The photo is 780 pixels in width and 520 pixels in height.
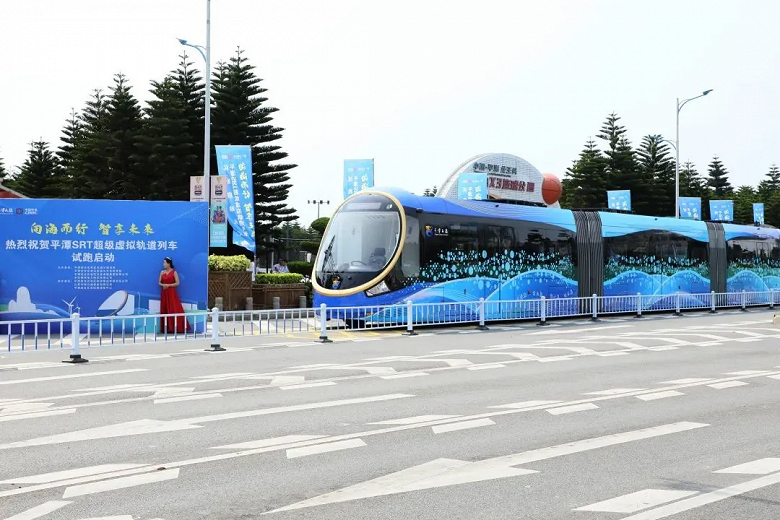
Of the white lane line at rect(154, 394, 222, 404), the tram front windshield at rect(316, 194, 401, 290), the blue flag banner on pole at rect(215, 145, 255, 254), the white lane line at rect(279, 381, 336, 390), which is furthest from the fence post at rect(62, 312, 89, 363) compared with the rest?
the blue flag banner on pole at rect(215, 145, 255, 254)

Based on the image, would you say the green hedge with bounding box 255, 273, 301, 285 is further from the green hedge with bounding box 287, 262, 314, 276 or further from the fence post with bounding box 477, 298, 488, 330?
the green hedge with bounding box 287, 262, 314, 276

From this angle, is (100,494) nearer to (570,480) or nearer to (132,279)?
(570,480)

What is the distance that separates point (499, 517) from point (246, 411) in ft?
14.3

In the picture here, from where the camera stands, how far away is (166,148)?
140 feet

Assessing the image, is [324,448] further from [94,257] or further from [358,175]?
[358,175]

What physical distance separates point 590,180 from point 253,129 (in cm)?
3081

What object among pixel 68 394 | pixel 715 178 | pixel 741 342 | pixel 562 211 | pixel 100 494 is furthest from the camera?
pixel 715 178

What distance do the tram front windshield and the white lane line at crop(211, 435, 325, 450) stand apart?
1198 cm

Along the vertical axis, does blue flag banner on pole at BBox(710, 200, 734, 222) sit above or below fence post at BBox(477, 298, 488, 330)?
above

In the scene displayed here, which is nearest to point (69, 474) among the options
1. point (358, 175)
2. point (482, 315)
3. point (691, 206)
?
point (482, 315)

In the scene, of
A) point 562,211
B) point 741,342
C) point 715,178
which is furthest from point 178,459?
point 715,178

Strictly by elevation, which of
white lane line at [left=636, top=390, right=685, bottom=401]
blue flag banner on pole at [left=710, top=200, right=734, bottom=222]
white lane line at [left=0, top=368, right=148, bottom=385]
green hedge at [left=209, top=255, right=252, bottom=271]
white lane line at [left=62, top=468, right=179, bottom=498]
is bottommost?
white lane line at [left=62, top=468, right=179, bottom=498]

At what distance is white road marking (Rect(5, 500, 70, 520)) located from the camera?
16.9 feet

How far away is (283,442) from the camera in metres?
7.41
